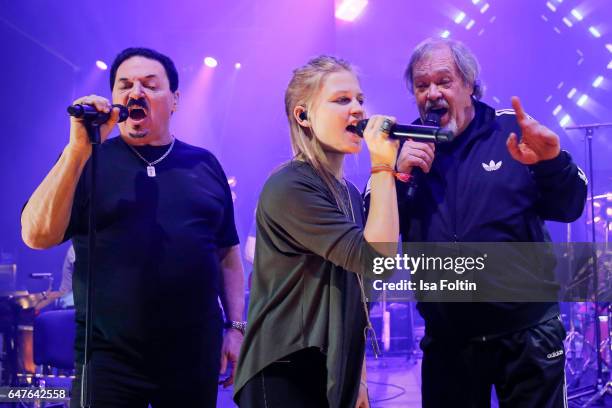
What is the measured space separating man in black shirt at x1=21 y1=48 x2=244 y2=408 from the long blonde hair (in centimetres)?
56

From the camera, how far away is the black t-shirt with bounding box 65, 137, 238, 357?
6.18 ft

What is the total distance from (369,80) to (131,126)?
2.12m

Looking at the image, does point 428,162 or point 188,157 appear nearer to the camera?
point 428,162

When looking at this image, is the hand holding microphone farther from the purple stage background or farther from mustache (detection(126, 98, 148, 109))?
the purple stage background

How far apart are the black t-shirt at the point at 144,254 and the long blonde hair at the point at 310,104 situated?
1.88 ft

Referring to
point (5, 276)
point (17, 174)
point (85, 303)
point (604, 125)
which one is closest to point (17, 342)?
point (5, 276)

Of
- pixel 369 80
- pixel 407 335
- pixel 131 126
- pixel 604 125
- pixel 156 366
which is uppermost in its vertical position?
pixel 369 80

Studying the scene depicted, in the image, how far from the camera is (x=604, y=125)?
3.69 meters

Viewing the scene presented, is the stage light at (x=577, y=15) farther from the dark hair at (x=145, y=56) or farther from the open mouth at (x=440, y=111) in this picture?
the dark hair at (x=145, y=56)

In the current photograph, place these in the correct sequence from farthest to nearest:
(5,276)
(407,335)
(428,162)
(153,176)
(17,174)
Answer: (407,335) < (17,174) < (5,276) < (153,176) < (428,162)

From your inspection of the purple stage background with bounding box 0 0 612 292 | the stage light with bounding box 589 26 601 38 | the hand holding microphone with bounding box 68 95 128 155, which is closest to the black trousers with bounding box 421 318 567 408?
the hand holding microphone with bounding box 68 95 128 155

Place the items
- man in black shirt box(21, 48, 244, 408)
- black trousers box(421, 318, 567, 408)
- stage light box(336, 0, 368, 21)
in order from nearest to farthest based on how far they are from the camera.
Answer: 1. black trousers box(421, 318, 567, 408)
2. man in black shirt box(21, 48, 244, 408)
3. stage light box(336, 0, 368, 21)

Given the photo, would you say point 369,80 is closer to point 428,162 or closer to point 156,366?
point 428,162

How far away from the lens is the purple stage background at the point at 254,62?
395 cm
